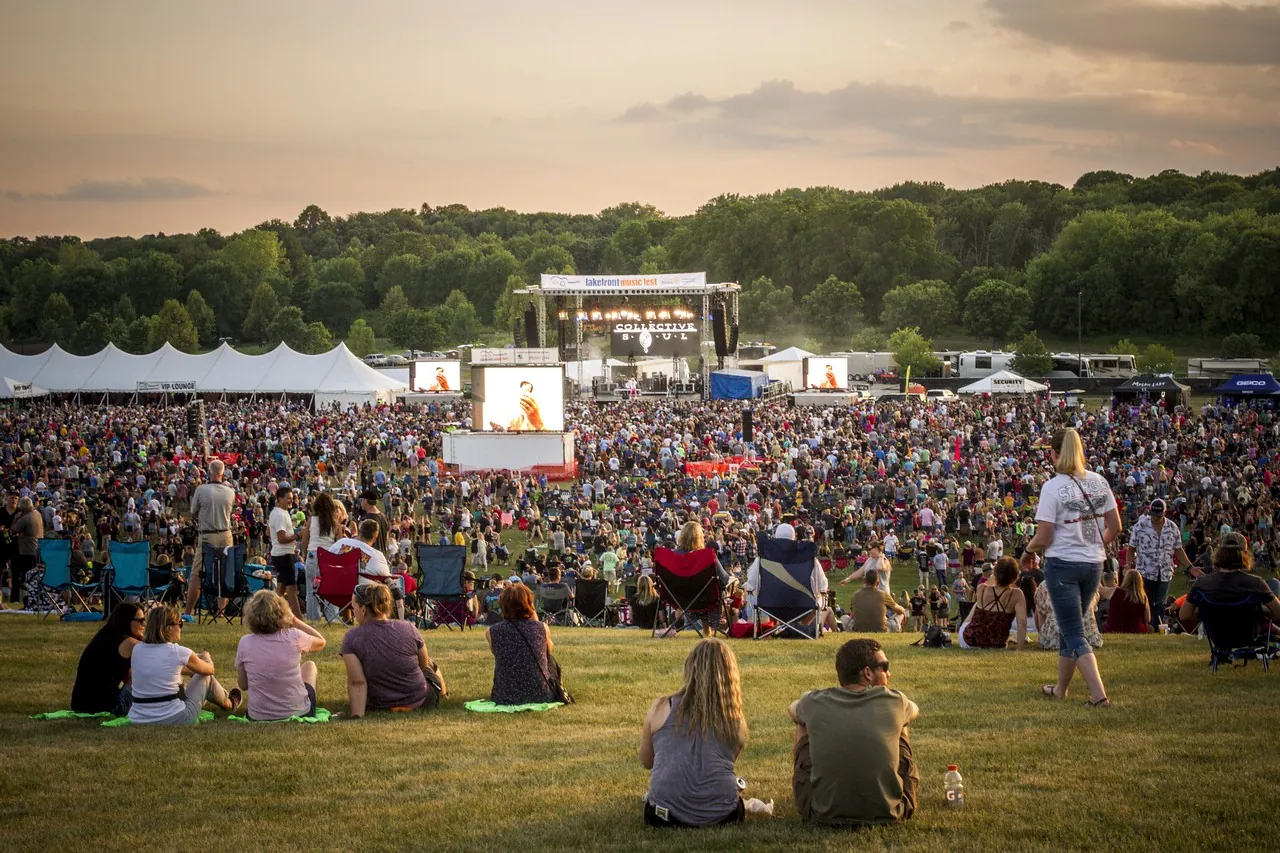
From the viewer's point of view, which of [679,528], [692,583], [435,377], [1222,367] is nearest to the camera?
[692,583]

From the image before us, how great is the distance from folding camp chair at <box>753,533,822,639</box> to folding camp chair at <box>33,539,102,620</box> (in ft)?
23.8

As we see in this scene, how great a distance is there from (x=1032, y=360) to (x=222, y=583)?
62.4 meters

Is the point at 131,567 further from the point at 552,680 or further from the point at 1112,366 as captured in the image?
the point at 1112,366

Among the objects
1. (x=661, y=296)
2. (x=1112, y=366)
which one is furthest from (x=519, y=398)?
(x=1112, y=366)

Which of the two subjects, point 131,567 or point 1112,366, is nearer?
point 131,567

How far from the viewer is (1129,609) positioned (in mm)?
11266

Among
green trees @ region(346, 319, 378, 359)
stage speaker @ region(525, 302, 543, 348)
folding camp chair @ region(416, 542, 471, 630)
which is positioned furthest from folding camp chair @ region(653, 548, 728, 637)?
green trees @ region(346, 319, 378, 359)

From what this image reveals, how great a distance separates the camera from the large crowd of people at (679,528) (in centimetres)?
661

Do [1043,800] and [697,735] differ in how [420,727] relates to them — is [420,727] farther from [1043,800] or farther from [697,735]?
[1043,800]

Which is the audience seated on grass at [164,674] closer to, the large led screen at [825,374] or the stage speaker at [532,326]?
the stage speaker at [532,326]

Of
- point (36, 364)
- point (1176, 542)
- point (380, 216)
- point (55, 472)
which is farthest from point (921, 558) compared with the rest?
point (380, 216)

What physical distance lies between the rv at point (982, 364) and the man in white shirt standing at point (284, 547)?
6116 centimetres

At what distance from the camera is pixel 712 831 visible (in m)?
4.86

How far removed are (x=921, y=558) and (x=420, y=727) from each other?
54.3 feet
